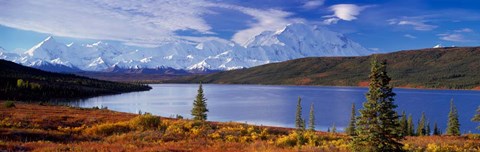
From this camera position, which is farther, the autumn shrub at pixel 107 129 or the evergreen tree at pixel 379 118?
the autumn shrub at pixel 107 129

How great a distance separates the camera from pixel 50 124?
104 feet

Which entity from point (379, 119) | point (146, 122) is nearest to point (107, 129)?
point (146, 122)

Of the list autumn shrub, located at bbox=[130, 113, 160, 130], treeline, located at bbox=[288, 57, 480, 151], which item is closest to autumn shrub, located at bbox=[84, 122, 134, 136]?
autumn shrub, located at bbox=[130, 113, 160, 130]

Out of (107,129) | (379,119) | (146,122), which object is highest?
(379,119)

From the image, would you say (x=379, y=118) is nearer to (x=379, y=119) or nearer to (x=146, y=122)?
(x=379, y=119)

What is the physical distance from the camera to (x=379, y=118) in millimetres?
15719

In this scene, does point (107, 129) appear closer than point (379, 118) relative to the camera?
No

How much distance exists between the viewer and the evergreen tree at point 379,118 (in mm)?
15688

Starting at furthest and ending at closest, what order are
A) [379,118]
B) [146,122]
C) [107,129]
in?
[146,122]
[107,129]
[379,118]

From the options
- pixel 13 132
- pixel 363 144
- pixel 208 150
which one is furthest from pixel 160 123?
pixel 363 144

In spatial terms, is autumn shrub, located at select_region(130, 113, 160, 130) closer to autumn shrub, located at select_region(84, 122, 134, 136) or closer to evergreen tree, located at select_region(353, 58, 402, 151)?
autumn shrub, located at select_region(84, 122, 134, 136)

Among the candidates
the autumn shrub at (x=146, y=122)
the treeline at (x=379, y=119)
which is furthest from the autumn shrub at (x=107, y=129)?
the treeline at (x=379, y=119)

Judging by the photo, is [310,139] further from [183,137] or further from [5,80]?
[5,80]

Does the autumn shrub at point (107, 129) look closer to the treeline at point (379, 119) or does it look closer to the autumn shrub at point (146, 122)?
the autumn shrub at point (146, 122)
